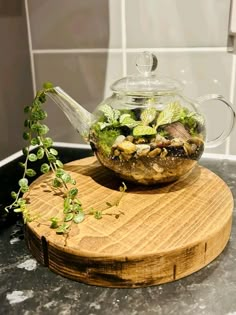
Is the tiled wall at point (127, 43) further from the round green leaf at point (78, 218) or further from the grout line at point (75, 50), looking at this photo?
the round green leaf at point (78, 218)

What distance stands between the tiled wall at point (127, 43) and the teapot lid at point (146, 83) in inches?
7.0

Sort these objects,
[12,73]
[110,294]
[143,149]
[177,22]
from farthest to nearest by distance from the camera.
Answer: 1. [12,73]
2. [177,22]
3. [143,149]
4. [110,294]

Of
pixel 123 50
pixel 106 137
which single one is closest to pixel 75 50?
pixel 123 50

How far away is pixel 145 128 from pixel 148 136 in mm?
13

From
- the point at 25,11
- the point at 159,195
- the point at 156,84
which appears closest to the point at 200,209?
the point at 159,195

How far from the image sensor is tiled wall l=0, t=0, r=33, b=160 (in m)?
0.74

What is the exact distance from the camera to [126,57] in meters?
0.72

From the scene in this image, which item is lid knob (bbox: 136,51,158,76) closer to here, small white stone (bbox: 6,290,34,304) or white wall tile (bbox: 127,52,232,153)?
white wall tile (bbox: 127,52,232,153)

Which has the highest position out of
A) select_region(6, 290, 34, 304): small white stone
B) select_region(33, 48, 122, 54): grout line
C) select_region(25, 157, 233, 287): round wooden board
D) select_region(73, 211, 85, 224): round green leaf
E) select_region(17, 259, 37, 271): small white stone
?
select_region(33, 48, 122, 54): grout line

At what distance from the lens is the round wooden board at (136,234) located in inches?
14.6

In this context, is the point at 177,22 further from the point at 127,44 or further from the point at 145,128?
the point at 145,128

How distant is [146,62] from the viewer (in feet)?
1.72

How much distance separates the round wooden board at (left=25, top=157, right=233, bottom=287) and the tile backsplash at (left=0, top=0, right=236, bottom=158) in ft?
0.84

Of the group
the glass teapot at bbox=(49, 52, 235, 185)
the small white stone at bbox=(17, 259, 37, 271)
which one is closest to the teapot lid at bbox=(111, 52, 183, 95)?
the glass teapot at bbox=(49, 52, 235, 185)
